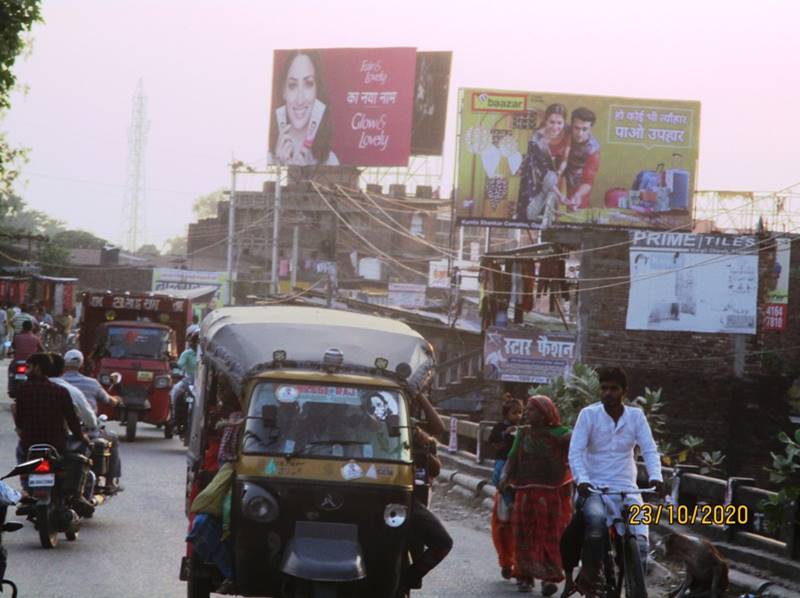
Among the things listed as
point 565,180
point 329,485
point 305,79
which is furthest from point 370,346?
point 305,79

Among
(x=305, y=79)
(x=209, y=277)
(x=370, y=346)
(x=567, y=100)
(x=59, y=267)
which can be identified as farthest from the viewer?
(x=209, y=277)

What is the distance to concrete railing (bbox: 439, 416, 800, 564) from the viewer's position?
475 inches

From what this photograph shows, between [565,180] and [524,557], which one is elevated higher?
[565,180]

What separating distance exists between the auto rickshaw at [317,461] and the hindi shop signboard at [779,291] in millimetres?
34807

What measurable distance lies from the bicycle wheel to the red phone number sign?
35.2 m

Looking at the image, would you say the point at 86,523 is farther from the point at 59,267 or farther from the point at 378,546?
the point at 59,267

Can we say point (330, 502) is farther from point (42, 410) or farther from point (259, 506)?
point (42, 410)

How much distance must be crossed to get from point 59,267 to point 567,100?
104 feet

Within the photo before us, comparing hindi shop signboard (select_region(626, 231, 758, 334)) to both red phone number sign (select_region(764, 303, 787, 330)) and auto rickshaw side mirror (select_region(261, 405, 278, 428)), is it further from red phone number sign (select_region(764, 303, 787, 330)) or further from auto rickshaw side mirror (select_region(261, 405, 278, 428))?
auto rickshaw side mirror (select_region(261, 405, 278, 428))

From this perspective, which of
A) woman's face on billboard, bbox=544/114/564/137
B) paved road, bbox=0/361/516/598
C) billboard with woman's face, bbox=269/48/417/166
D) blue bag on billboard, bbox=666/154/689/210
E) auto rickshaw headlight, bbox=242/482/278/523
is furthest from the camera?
billboard with woman's face, bbox=269/48/417/166

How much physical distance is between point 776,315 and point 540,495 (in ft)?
108

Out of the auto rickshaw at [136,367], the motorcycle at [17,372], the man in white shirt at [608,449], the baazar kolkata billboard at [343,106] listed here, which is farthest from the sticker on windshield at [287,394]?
the baazar kolkata billboard at [343,106]

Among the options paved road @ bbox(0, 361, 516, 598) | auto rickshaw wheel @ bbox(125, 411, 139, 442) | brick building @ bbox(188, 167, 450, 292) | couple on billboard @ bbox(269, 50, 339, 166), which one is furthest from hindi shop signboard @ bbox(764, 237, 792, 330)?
brick building @ bbox(188, 167, 450, 292)

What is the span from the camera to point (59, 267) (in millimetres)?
75750
